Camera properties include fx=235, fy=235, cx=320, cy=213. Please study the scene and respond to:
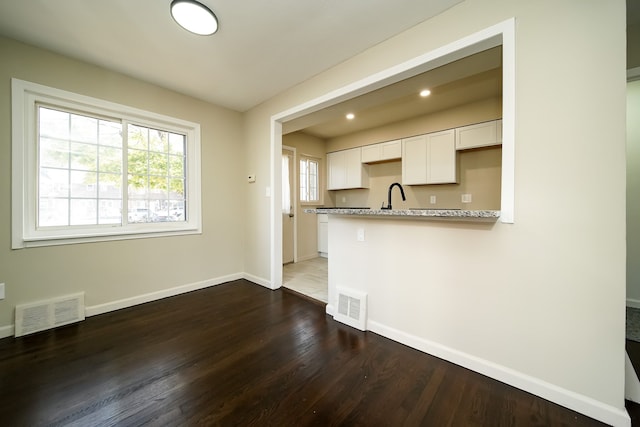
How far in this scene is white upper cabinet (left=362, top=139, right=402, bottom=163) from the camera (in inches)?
170

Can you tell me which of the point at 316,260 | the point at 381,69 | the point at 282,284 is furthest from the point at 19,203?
the point at 316,260

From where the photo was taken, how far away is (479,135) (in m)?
3.48

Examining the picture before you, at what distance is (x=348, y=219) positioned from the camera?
2.37 meters

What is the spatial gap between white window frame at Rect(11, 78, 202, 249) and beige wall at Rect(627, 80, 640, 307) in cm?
528

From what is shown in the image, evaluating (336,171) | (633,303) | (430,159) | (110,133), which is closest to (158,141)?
(110,133)

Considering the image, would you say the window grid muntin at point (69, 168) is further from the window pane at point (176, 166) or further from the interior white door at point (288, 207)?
the interior white door at point (288, 207)

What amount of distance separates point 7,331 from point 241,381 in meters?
2.28

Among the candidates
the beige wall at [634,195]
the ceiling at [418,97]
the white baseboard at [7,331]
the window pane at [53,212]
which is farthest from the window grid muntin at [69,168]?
the beige wall at [634,195]

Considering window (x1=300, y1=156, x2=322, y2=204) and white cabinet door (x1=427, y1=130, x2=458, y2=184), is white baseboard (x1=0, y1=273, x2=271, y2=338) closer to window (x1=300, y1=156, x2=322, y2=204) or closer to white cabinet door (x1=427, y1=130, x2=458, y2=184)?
window (x1=300, y1=156, x2=322, y2=204)

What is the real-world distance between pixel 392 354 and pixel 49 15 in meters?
3.72

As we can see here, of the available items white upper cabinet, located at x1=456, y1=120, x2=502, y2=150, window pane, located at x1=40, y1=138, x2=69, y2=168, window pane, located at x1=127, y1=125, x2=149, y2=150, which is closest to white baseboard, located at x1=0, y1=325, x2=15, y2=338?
window pane, located at x1=40, y1=138, x2=69, y2=168

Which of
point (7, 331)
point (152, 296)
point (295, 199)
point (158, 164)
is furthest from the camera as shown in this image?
point (295, 199)

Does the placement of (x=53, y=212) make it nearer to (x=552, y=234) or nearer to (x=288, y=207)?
(x=288, y=207)

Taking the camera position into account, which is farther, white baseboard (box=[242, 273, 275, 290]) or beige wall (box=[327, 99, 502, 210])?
beige wall (box=[327, 99, 502, 210])
